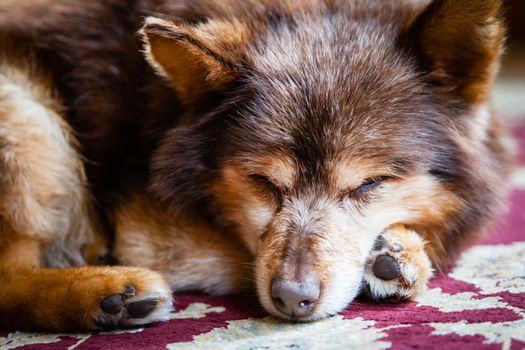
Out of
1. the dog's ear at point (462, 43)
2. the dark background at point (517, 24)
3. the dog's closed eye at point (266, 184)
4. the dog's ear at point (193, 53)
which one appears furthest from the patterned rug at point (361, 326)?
the dark background at point (517, 24)

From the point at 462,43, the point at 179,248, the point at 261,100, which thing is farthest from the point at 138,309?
the point at 462,43

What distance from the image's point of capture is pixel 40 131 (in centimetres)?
241

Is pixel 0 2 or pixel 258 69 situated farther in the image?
pixel 0 2

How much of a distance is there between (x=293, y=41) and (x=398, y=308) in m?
0.91

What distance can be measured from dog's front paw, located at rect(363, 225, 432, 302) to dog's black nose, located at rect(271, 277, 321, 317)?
0.25 meters

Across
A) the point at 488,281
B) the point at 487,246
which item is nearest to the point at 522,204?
the point at 487,246

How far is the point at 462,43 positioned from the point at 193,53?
84 centimetres

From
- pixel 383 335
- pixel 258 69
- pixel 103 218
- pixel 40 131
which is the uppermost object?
Answer: pixel 258 69

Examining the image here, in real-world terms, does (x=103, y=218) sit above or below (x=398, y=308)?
above

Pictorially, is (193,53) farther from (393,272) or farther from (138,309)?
(393,272)

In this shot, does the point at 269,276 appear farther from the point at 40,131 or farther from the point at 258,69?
the point at 40,131

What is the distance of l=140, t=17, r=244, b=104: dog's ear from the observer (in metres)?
2.10

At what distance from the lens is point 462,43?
7.09ft

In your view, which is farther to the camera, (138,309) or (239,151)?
(239,151)
